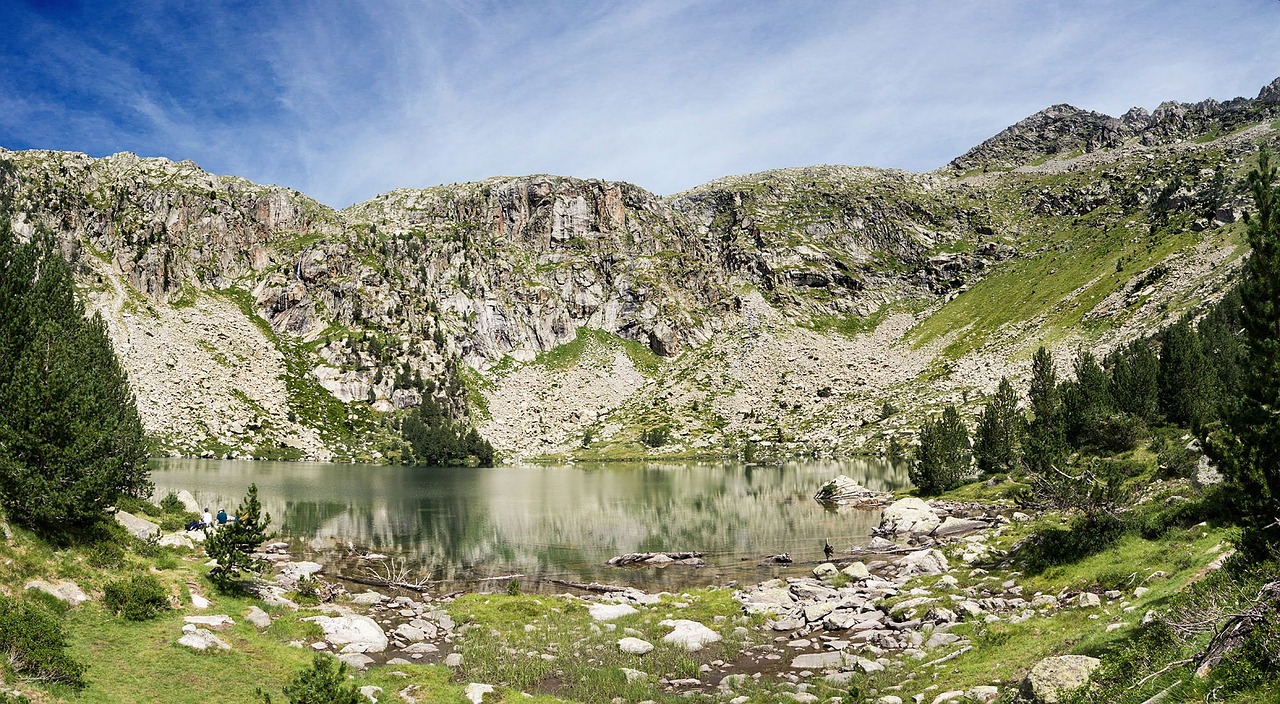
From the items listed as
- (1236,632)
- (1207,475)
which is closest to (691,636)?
(1236,632)

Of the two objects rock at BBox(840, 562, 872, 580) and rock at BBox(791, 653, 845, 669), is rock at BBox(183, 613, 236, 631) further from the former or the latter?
rock at BBox(840, 562, 872, 580)

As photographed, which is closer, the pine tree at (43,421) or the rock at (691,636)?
the pine tree at (43,421)

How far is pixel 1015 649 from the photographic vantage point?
18469 mm

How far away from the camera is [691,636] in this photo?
25.8m

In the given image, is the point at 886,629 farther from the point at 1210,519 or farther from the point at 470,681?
the point at 470,681

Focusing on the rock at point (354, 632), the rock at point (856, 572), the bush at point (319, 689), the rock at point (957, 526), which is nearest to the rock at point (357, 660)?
the rock at point (354, 632)

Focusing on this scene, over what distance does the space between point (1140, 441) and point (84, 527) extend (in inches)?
2737

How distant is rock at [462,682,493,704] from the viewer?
18.3 meters

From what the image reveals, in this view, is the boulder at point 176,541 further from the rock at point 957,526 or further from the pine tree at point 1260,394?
the rock at point 957,526

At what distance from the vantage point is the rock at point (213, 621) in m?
21.7

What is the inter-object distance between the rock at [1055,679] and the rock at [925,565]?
2154 cm

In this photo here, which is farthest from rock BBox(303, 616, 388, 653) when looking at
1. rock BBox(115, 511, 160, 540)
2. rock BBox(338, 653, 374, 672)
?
rock BBox(115, 511, 160, 540)

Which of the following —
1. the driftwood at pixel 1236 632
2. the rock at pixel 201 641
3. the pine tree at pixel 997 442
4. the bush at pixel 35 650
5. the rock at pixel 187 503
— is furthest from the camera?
the pine tree at pixel 997 442

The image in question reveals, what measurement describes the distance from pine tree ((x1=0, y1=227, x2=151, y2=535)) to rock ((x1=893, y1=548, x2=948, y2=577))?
39.2 meters
